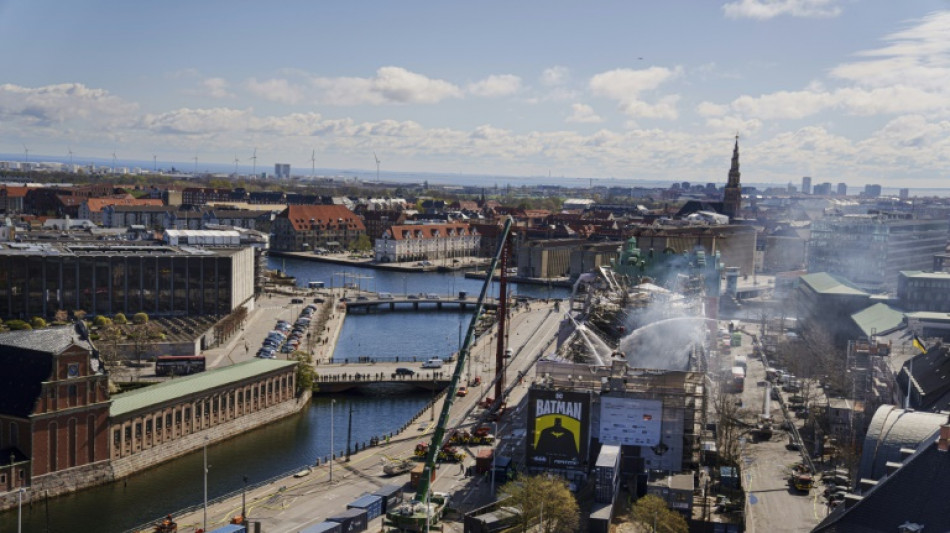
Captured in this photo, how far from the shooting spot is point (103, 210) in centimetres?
9988

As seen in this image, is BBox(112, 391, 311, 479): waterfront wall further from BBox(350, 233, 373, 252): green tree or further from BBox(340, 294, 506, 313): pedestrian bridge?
BBox(350, 233, 373, 252): green tree

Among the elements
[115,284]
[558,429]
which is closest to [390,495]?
[558,429]

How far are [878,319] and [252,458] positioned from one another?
28108 mm

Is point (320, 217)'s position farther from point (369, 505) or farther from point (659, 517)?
point (659, 517)

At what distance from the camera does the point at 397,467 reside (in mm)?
28734

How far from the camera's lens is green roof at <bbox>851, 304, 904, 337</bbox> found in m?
42.7

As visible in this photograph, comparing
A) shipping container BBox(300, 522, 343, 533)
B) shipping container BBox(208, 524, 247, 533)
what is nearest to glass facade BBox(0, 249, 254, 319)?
shipping container BBox(208, 524, 247, 533)

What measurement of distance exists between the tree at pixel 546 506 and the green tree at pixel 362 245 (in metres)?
76.1

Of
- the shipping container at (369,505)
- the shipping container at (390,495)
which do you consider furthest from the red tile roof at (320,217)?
the shipping container at (369,505)

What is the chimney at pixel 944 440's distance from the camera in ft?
63.3

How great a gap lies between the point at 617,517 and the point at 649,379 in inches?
194

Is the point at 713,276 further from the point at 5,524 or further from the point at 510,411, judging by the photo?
the point at 5,524

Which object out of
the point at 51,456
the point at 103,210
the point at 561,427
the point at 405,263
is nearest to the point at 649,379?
the point at 561,427

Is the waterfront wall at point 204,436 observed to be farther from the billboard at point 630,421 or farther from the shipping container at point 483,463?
the billboard at point 630,421
